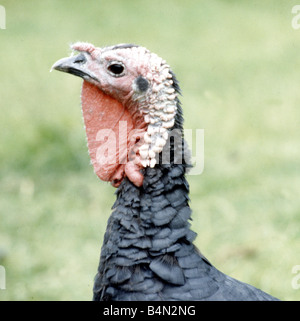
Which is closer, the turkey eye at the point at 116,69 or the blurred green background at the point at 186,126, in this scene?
the turkey eye at the point at 116,69

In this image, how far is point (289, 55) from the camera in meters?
9.48

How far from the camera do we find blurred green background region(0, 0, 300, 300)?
5.16m

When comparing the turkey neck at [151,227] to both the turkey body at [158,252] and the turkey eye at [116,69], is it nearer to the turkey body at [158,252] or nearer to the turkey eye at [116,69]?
the turkey body at [158,252]

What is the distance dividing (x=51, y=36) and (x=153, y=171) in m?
7.67

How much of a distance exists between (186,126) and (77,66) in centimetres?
432

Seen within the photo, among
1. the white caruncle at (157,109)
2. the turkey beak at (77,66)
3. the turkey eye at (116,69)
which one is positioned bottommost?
the white caruncle at (157,109)

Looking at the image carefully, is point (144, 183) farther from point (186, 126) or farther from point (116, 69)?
point (186, 126)

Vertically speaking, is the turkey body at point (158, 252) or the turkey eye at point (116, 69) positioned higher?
the turkey eye at point (116, 69)

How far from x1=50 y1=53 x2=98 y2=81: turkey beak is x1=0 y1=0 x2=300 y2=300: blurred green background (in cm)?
31

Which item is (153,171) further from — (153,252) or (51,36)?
(51,36)

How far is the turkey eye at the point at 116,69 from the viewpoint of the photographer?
9.91 ft

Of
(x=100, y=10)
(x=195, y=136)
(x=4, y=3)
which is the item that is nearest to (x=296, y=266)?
(x=195, y=136)

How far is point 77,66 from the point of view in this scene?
10.1 ft

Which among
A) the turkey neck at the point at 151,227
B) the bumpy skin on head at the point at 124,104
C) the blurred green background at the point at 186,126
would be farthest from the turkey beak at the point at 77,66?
the turkey neck at the point at 151,227
